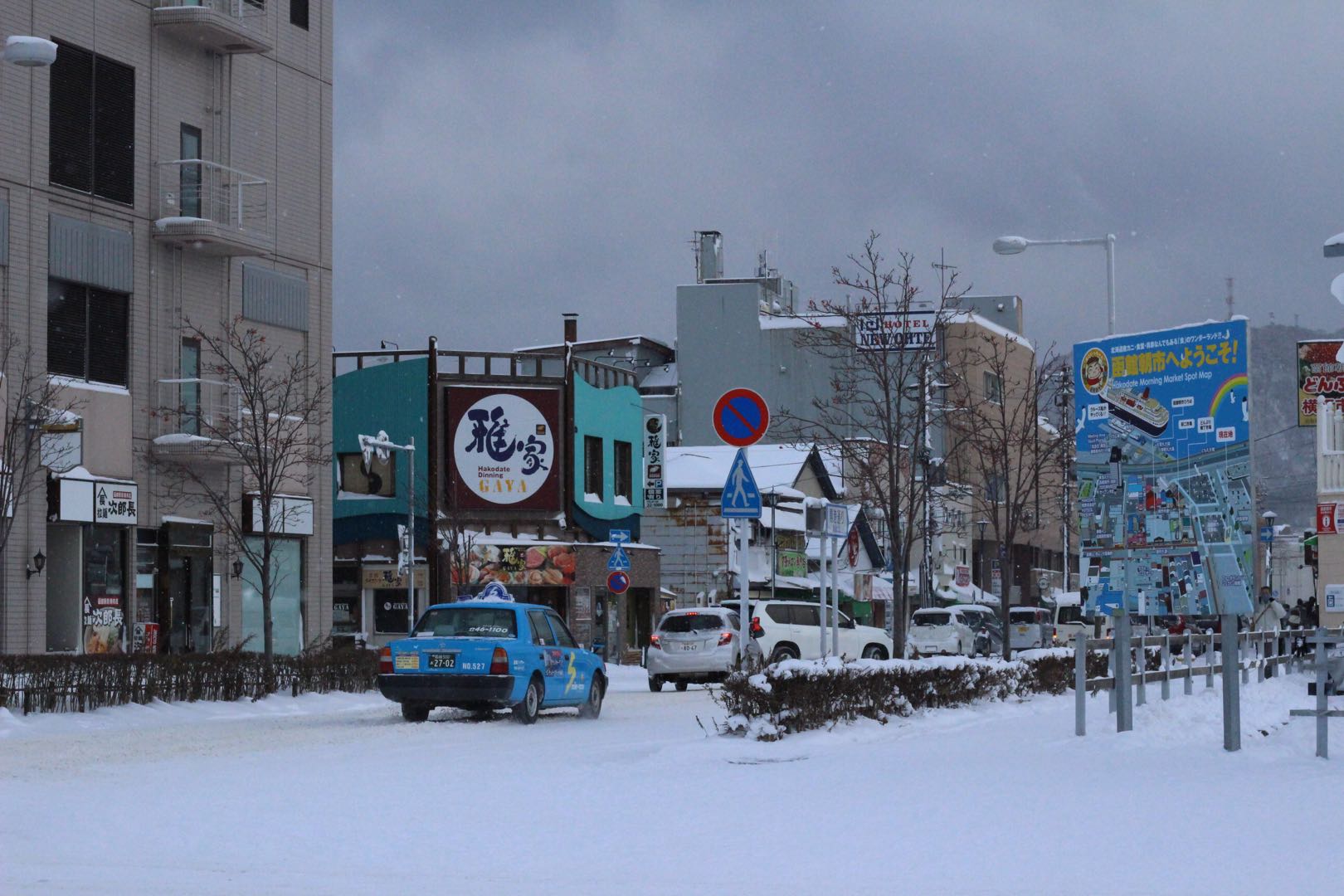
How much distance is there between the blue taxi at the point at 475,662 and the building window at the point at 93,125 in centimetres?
1508

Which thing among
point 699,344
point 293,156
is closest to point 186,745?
point 293,156

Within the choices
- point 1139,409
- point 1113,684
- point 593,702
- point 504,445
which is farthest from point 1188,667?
point 504,445

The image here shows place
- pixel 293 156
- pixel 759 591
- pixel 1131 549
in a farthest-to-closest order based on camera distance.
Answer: pixel 759 591 < pixel 293 156 < pixel 1131 549

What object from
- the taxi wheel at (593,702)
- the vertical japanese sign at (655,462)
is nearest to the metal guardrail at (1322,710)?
the taxi wheel at (593,702)

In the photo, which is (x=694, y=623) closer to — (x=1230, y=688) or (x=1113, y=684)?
(x=1113, y=684)

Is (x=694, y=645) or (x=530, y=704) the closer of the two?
(x=530, y=704)

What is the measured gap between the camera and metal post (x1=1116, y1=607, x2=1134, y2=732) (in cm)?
1809

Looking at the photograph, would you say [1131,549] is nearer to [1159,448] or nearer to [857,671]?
[1159,448]

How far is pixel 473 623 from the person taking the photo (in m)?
22.3

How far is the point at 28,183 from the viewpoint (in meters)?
32.3

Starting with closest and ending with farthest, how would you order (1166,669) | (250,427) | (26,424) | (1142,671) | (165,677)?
(1142,671)
(1166,669)
(165,677)
(26,424)
(250,427)

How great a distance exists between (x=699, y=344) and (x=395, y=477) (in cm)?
3296

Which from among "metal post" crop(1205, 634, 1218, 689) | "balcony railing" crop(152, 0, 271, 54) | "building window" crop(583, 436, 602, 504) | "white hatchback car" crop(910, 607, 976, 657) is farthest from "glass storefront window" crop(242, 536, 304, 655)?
"metal post" crop(1205, 634, 1218, 689)

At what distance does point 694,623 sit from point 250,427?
887 cm
